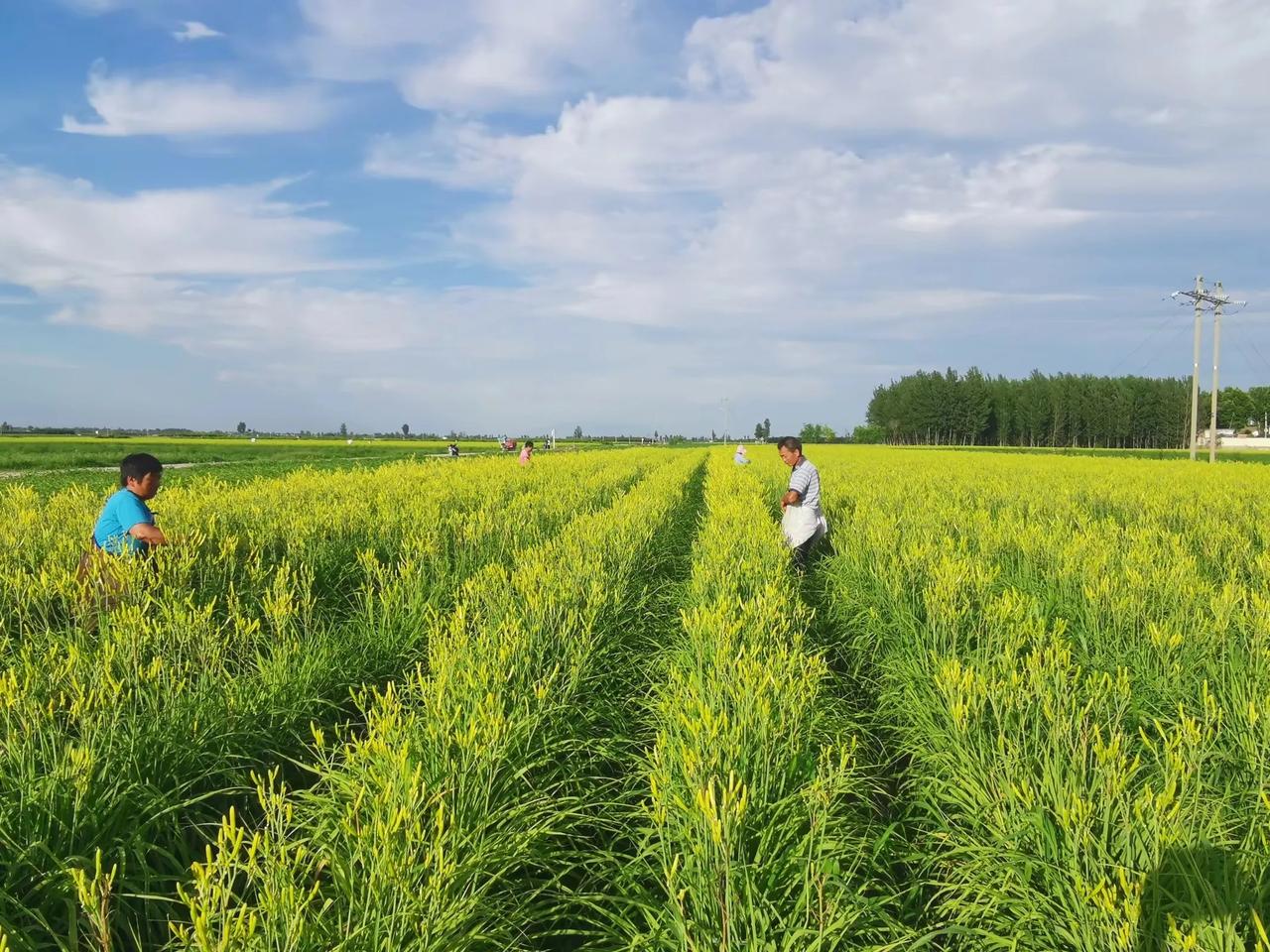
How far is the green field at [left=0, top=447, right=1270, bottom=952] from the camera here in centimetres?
206

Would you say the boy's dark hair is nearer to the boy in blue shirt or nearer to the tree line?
the boy in blue shirt

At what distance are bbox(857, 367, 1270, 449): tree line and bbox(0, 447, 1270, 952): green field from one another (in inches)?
4464

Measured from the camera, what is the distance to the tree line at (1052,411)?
332 ft

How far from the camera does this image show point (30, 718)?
9.20 ft

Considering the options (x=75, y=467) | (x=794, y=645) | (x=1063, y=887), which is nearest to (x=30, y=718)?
(x=794, y=645)

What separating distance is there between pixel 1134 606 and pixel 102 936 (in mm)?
5728

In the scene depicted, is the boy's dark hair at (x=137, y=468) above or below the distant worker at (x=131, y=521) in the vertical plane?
above

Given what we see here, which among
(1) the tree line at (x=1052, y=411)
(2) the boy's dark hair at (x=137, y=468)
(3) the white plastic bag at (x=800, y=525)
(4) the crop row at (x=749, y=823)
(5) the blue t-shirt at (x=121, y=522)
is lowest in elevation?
(4) the crop row at (x=749, y=823)

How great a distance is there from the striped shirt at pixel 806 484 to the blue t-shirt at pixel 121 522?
656cm

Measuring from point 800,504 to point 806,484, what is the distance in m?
0.30

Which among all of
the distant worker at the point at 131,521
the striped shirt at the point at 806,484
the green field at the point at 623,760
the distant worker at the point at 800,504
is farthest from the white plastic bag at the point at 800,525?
the distant worker at the point at 131,521

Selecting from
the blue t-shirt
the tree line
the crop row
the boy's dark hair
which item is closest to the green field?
the crop row

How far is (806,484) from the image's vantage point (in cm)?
855

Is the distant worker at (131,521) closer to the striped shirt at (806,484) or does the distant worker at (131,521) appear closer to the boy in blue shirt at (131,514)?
the boy in blue shirt at (131,514)
